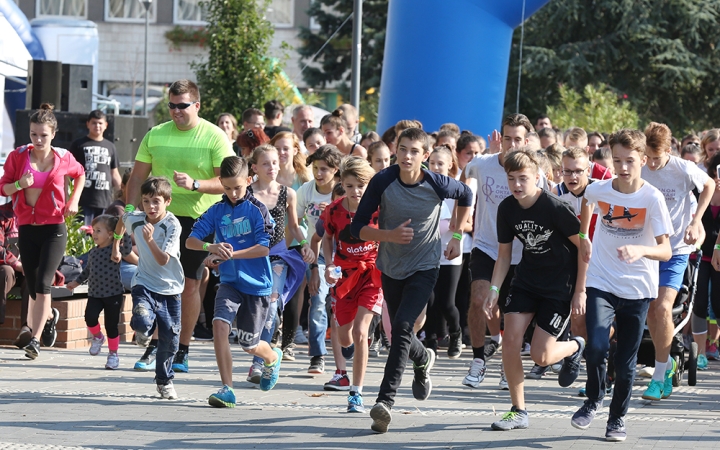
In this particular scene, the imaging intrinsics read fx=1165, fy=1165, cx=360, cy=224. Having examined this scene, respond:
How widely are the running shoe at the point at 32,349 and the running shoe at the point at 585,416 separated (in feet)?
15.8

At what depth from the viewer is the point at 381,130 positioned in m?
15.3

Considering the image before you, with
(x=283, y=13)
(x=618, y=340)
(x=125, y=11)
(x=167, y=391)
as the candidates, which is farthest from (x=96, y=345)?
(x=125, y=11)

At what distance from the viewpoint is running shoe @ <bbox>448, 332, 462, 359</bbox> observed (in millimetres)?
10823

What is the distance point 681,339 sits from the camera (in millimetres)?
8953

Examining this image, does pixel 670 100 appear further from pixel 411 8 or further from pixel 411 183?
pixel 411 183

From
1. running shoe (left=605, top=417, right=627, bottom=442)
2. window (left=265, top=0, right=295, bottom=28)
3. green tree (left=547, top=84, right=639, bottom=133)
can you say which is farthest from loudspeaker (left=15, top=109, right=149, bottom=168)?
window (left=265, top=0, right=295, bottom=28)

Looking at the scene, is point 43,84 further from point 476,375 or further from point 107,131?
point 476,375

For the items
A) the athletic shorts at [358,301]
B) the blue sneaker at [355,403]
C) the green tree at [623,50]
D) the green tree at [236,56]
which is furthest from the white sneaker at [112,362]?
the green tree at [623,50]

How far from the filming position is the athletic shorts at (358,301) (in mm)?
8000

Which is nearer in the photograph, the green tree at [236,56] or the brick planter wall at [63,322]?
the brick planter wall at [63,322]

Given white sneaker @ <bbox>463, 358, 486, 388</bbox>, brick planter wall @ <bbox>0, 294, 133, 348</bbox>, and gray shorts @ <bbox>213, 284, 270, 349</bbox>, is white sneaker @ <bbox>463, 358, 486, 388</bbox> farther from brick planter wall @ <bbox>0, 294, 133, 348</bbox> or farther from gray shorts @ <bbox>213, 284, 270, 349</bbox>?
brick planter wall @ <bbox>0, 294, 133, 348</bbox>

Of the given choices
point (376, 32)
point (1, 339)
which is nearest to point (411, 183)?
point (1, 339)

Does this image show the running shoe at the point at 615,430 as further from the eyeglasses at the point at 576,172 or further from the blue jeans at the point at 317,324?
the blue jeans at the point at 317,324

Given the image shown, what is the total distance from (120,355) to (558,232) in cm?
476
